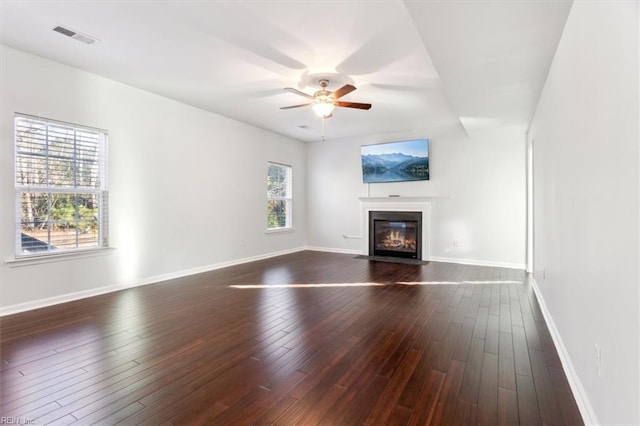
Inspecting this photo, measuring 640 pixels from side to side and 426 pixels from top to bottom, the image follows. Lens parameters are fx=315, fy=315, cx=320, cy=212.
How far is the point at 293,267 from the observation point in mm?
5820

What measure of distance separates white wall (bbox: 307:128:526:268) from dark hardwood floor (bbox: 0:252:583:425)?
1.96 metres

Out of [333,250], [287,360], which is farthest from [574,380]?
[333,250]

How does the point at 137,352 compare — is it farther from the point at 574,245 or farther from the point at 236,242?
the point at 236,242

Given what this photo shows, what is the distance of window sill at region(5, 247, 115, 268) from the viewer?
11.1 feet

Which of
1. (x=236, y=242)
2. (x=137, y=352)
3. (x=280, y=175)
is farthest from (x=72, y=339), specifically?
(x=280, y=175)

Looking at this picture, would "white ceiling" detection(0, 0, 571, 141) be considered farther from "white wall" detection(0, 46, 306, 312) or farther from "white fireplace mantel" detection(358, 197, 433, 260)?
"white fireplace mantel" detection(358, 197, 433, 260)

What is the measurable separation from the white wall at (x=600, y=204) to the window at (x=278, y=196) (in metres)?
5.47

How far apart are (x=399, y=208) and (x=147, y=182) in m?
4.86

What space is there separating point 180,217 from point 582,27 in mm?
5142

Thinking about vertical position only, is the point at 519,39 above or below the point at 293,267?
above

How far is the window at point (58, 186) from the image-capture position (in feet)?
11.4

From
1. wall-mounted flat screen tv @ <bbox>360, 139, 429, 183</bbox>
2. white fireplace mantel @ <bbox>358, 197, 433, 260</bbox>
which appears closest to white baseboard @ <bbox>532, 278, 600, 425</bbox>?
white fireplace mantel @ <bbox>358, 197, 433, 260</bbox>

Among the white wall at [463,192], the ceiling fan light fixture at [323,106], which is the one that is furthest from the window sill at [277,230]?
the ceiling fan light fixture at [323,106]

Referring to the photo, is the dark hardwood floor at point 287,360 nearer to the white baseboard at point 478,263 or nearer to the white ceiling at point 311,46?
the white baseboard at point 478,263
